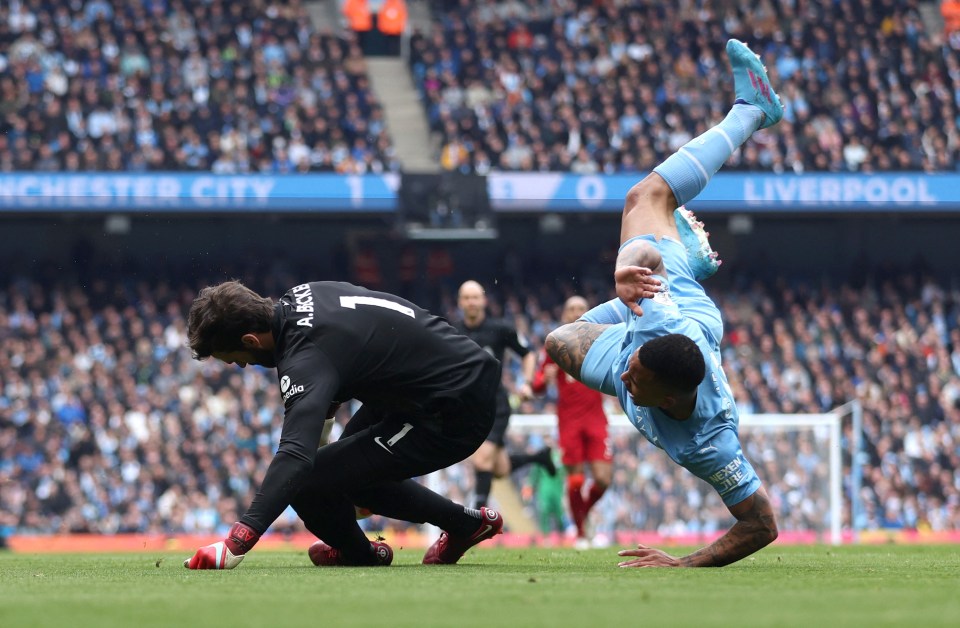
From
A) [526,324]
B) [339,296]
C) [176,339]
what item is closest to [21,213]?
[176,339]

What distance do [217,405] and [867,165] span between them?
12162mm

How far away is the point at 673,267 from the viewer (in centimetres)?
691

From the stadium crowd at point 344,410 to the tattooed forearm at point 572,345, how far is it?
9207 millimetres

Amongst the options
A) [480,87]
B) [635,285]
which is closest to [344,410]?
[480,87]

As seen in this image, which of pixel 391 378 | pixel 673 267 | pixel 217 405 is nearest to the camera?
pixel 391 378

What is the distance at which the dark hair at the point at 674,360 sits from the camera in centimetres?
597

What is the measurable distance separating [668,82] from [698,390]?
20.2 meters

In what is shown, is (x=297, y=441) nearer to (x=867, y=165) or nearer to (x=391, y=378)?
(x=391, y=378)

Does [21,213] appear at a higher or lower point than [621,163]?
lower

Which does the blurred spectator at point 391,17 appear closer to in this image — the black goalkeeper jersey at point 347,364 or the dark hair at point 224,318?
the black goalkeeper jersey at point 347,364

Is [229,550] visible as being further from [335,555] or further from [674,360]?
[674,360]

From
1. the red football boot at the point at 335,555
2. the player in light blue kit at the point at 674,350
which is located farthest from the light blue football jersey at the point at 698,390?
the red football boot at the point at 335,555

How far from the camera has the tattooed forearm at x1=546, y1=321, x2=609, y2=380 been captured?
709 cm

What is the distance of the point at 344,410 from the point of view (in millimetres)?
20297
